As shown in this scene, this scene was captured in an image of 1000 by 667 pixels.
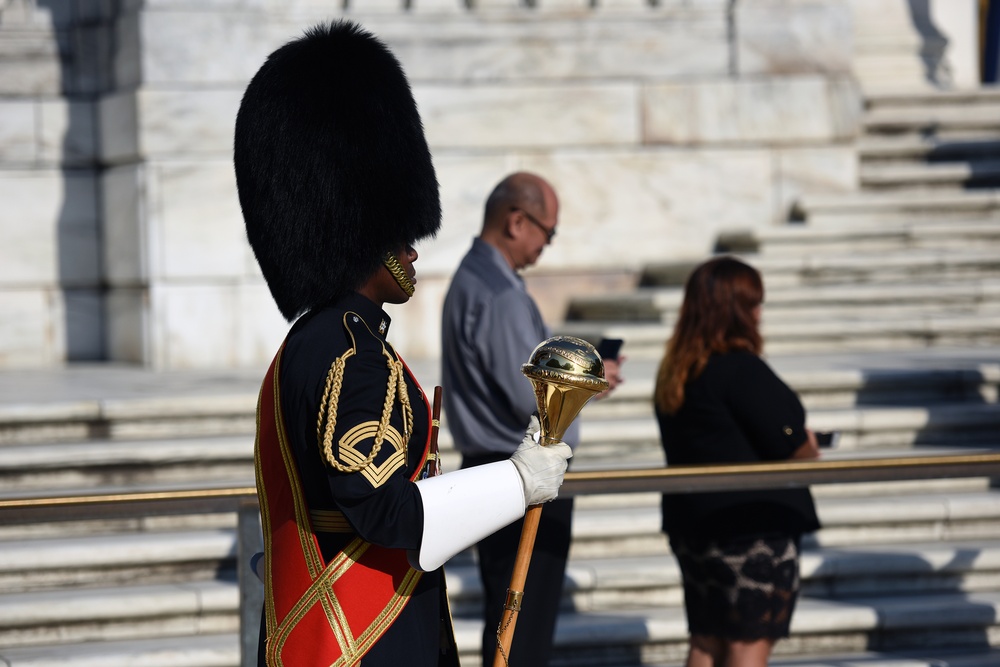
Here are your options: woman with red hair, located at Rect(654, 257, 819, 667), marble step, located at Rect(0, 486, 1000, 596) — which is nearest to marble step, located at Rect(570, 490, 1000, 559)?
marble step, located at Rect(0, 486, 1000, 596)

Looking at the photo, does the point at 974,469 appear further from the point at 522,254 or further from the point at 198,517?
the point at 198,517

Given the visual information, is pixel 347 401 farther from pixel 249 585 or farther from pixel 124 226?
pixel 124 226

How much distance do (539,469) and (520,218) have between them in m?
2.41

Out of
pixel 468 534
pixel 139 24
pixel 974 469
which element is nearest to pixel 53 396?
pixel 139 24

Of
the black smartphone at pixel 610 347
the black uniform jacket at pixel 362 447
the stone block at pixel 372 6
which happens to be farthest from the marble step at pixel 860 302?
the black uniform jacket at pixel 362 447

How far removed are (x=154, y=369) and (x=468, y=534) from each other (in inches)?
279

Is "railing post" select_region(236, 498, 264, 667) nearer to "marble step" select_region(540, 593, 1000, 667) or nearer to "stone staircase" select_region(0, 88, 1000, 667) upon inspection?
→ "stone staircase" select_region(0, 88, 1000, 667)

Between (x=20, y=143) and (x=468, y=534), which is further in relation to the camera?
(x=20, y=143)

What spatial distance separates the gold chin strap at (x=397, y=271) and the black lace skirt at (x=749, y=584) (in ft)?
6.93

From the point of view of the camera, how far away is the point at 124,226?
9508 mm

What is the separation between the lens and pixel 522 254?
15.8 feet

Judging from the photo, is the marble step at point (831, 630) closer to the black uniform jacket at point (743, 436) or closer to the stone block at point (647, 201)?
the black uniform jacket at point (743, 436)

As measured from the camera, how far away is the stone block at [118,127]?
9211mm

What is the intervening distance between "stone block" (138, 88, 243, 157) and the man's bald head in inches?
185
